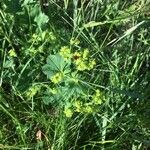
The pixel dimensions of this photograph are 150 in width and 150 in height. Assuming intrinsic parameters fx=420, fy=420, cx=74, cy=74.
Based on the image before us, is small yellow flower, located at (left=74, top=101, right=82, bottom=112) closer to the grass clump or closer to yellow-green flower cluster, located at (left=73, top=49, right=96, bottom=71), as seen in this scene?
the grass clump

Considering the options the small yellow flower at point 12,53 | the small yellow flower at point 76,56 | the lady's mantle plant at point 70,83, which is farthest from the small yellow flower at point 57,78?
the small yellow flower at point 12,53

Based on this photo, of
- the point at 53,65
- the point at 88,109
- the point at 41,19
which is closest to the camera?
the point at 88,109

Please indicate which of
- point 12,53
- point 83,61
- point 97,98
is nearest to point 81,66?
point 83,61

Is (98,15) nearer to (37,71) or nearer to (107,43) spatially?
(107,43)

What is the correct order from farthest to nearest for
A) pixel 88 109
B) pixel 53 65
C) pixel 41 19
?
1. pixel 41 19
2. pixel 53 65
3. pixel 88 109

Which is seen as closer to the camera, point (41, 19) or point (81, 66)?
point (81, 66)

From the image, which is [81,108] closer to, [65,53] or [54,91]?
[54,91]

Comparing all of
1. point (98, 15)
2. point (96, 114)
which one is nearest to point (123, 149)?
point (96, 114)

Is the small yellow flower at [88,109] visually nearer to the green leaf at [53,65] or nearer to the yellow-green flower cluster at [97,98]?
the yellow-green flower cluster at [97,98]

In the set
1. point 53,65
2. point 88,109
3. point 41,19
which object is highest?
point 41,19
